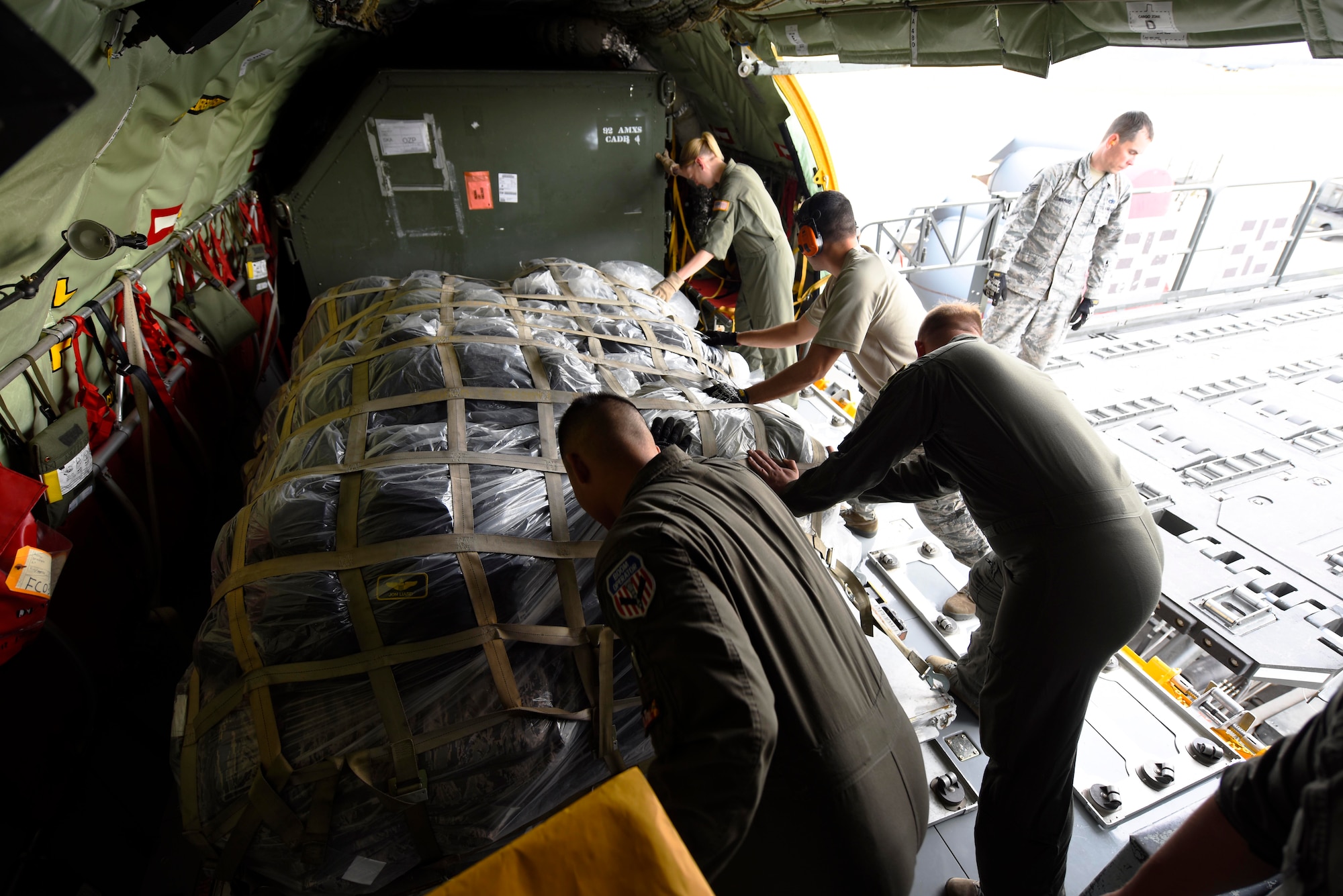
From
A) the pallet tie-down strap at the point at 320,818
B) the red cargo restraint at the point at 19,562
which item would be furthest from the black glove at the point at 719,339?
the red cargo restraint at the point at 19,562

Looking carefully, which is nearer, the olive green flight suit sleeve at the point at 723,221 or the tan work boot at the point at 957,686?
the tan work boot at the point at 957,686

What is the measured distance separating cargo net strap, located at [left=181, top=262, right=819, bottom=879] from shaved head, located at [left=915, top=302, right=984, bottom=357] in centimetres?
61

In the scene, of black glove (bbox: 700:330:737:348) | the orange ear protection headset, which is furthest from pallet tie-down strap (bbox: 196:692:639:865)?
the orange ear protection headset

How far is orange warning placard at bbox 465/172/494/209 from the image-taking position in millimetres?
4832

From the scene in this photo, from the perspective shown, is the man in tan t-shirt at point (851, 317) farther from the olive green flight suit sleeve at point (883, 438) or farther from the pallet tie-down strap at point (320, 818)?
the pallet tie-down strap at point (320, 818)

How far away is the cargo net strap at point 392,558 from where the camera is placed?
176cm

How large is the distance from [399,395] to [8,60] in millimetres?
2025

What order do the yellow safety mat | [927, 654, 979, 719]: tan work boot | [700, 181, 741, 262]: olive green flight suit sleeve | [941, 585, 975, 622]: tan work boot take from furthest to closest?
[700, 181, 741, 262]: olive green flight suit sleeve → [941, 585, 975, 622]: tan work boot → [927, 654, 979, 719]: tan work boot → the yellow safety mat

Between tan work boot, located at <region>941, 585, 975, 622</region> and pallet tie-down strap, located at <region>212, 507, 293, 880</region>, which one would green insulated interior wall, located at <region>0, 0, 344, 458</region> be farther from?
tan work boot, located at <region>941, 585, 975, 622</region>

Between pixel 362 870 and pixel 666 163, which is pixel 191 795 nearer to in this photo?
pixel 362 870

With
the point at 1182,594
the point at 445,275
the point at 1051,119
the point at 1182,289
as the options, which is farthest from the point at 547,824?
the point at 1051,119

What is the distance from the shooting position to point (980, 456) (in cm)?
213

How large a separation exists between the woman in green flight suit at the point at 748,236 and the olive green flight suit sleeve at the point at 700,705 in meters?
3.60

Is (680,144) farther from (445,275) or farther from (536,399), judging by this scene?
(536,399)
